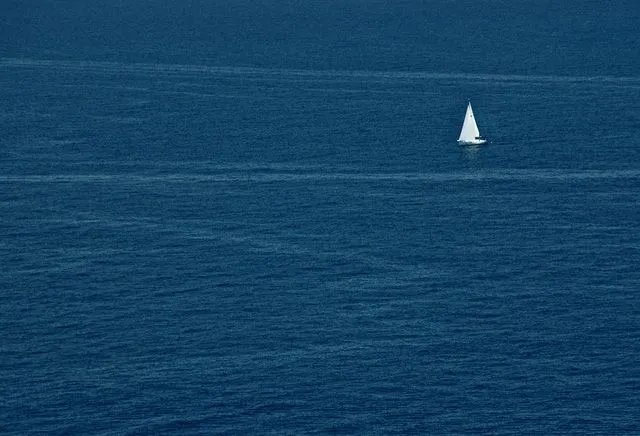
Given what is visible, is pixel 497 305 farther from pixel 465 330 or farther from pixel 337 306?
pixel 337 306

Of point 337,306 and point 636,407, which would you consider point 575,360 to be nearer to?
point 636,407

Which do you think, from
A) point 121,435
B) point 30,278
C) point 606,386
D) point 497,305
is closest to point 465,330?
point 497,305

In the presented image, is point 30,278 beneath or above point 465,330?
above

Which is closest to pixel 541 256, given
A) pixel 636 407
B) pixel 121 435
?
pixel 636 407

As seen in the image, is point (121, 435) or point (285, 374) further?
point (285, 374)

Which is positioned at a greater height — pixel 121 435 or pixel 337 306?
pixel 337 306

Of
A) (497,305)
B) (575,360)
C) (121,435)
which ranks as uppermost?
(497,305)

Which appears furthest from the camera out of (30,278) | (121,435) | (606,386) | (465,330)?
(30,278)

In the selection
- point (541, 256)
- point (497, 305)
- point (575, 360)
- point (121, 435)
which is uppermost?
point (541, 256)

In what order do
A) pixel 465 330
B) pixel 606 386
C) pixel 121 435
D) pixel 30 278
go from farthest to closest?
pixel 30 278 → pixel 465 330 → pixel 606 386 → pixel 121 435
